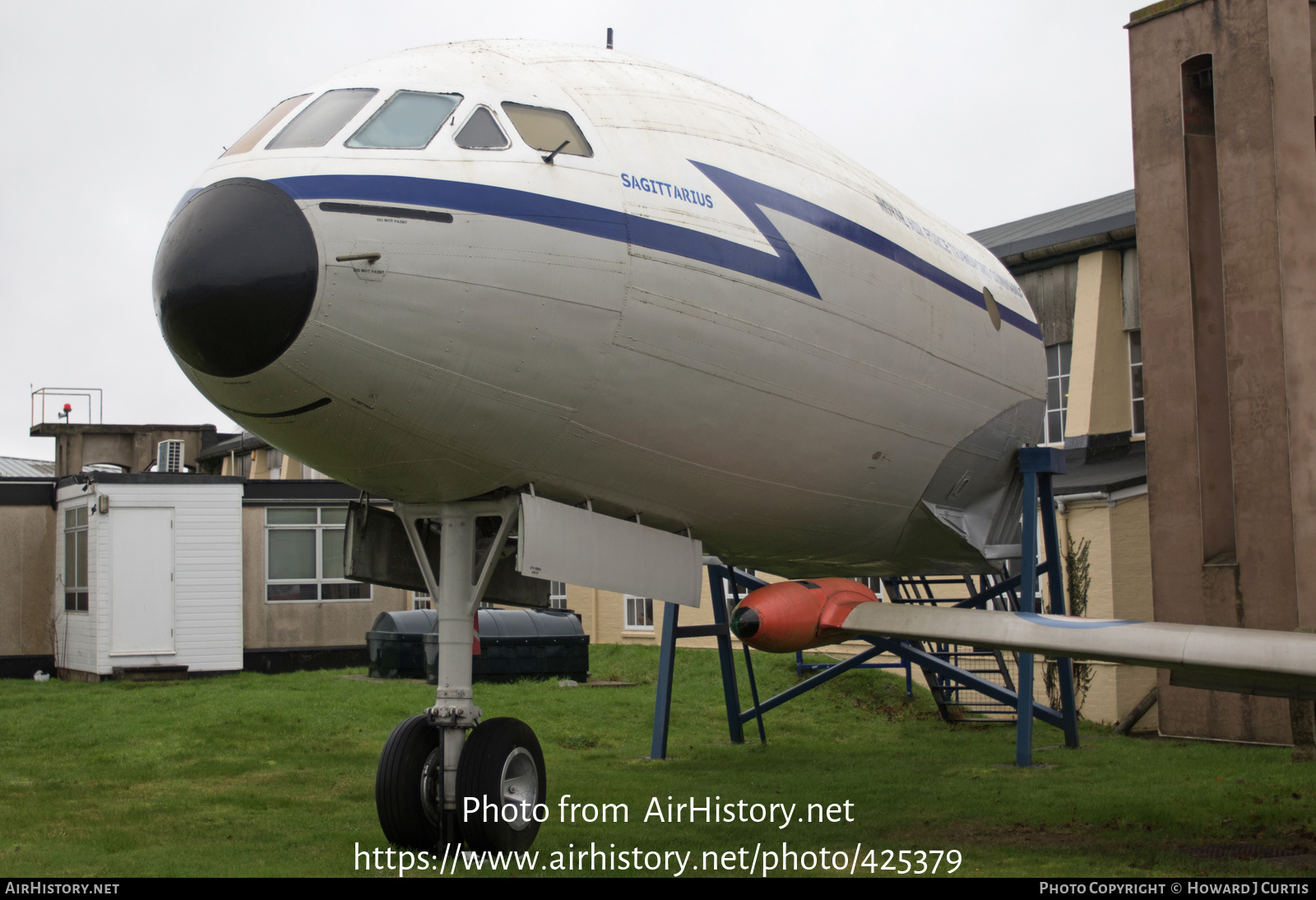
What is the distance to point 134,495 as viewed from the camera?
20.9 meters

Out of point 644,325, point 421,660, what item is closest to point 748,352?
point 644,325

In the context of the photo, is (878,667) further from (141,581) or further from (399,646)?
(141,581)

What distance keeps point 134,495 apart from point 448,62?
659 inches

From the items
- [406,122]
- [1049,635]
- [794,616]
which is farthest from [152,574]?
[1049,635]

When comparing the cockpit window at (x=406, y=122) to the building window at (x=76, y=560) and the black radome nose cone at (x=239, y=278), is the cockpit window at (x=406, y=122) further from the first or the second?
the building window at (x=76, y=560)

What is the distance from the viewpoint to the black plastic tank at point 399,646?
1962cm

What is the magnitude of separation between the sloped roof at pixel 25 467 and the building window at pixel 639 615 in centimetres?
2590

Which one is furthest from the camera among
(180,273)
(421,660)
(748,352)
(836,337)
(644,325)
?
(421,660)

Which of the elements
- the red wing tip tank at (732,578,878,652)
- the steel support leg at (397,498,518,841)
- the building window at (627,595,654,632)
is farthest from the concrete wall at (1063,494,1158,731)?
the building window at (627,595,654,632)

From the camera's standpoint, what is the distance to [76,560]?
21781mm

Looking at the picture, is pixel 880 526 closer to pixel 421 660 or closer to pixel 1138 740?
pixel 1138 740

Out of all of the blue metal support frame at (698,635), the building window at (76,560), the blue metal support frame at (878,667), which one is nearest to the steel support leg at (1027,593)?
the blue metal support frame at (698,635)

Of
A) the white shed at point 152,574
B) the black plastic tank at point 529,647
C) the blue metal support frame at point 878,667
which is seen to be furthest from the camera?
the white shed at point 152,574

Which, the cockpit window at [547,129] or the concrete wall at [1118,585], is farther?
the concrete wall at [1118,585]
